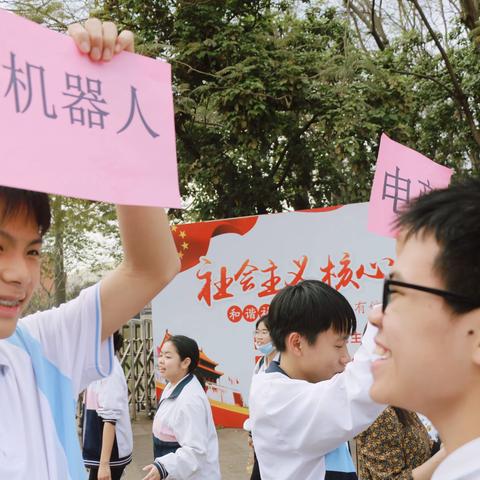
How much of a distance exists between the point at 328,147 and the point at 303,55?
174 centimetres

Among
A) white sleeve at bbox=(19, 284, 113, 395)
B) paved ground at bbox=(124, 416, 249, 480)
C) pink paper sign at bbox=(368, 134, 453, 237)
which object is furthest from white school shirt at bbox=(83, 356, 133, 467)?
white sleeve at bbox=(19, 284, 113, 395)

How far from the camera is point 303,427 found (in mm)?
2172

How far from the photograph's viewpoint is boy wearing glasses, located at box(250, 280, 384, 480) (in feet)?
6.88

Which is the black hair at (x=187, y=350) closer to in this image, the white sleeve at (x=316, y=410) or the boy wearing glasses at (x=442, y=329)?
the white sleeve at (x=316, y=410)

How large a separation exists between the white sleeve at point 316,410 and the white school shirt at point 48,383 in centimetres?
76

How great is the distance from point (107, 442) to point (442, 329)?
3.95 meters

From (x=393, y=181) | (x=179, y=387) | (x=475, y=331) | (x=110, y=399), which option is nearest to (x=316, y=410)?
(x=393, y=181)

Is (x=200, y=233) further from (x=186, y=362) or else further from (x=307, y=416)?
(x=307, y=416)

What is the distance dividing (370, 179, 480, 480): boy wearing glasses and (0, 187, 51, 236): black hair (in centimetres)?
82

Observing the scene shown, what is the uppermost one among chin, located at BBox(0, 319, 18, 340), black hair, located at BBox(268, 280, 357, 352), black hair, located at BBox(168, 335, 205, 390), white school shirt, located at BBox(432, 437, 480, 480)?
chin, located at BBox(0, 319, 18, 340)

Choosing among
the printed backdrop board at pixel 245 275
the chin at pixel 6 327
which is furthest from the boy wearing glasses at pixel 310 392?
the printed backdrop board at pixel 245 275

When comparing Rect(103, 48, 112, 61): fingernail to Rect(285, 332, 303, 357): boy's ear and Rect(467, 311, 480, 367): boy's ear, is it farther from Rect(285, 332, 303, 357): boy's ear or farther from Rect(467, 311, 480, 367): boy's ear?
Rect(285, 332, 303, 357): boy's ear

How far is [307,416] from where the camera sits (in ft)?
7.08

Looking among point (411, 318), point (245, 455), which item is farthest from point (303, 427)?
point (245, 455)
